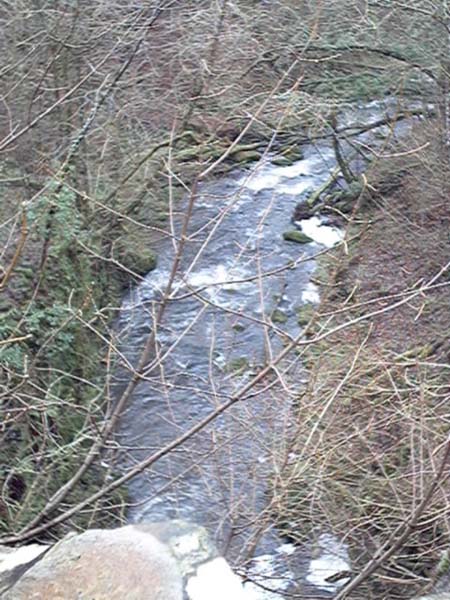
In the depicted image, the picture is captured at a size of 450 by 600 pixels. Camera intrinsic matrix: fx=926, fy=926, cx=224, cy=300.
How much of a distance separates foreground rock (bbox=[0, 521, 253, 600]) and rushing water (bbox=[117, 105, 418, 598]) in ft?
4.41

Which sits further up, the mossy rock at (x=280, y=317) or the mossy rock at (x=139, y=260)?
the mossy rock at (x=139, y=260)

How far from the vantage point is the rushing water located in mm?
5762

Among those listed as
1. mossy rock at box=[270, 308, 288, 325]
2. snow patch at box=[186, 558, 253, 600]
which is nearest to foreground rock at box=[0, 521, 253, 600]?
snow patch at box=[186, 558, 253, 600]

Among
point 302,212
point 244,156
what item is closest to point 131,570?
point 244,156

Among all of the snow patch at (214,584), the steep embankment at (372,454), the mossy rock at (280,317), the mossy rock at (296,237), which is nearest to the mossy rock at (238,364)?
the steep embankment at (372,454)

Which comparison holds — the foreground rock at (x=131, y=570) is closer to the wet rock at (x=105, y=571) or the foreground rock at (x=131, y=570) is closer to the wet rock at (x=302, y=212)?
the wet rock at (x=105, y=571)

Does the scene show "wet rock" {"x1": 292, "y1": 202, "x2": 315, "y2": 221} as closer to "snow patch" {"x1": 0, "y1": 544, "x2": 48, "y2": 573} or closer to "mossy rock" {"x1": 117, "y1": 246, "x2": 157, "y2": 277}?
"mossy rock" {"x1": 117, "y1": 246, "x2": 157, "y2": 277}

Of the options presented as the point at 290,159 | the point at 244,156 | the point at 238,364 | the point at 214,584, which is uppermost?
the point at 214,584

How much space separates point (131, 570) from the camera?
2.78 meters

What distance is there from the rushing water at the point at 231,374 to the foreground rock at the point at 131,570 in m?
1.34

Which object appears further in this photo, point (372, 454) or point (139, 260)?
point (139, 260)

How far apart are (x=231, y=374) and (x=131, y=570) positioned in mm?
4191

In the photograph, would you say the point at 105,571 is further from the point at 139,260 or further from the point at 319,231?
the point at 319,231

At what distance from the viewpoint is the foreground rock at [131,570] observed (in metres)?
2.72
